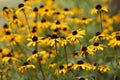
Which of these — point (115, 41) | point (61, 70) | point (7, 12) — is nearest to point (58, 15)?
point (7, 12)

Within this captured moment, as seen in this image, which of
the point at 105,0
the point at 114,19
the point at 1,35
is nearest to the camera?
the point at 1,35

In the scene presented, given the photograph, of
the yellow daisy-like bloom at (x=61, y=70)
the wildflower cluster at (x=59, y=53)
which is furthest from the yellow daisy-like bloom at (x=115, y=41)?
the yellow daisy-like bloom at (x=61, y=70)

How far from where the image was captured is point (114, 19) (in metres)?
5.82

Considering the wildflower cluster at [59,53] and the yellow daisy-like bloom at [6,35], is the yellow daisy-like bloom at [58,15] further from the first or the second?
the yellow daisy-like bloom at [6,35]

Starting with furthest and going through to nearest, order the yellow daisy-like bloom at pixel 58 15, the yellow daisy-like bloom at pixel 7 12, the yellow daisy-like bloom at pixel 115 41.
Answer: the yellow daisy-like bloom at pixel 58 15 → the yellow daisy-like bloom at pixel 7 12 → the yellow daisy-like bloom at pixel 115 41

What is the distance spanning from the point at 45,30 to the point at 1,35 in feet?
1.71

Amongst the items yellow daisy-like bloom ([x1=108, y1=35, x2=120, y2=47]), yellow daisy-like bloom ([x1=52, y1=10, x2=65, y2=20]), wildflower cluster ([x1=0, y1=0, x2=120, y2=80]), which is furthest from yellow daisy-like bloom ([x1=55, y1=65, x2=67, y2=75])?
yellow daisy-like bloom ([x1=52, y1=10, x2=65, y2=20])

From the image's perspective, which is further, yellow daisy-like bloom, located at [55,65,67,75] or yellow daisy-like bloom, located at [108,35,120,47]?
yellow daisy-like bloom, located at [55,65,67,75]

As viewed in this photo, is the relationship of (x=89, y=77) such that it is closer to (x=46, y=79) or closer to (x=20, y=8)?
(x=46, y=79)

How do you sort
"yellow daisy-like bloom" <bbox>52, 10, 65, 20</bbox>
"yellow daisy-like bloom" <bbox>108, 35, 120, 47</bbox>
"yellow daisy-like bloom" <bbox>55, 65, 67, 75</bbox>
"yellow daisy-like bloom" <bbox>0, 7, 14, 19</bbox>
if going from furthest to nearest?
"yellow daisy-like bloom" <bbox>52, 10, 65, 20</bbox> → "yellow daisy-like bloom" <bbox>0, 7, 14, 19</bbox> → "yellow daisy-like bloom" <bbox>55, 65, 67, 75</bbox> → "yellow daisy-like bloom" <bbox>108, 35, 120, 47</bbox>

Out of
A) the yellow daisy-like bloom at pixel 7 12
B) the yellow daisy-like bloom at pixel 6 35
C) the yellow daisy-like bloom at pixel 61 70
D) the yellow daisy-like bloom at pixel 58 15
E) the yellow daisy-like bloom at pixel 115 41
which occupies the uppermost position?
the yellow daisy-like bloom at pixel 7 12

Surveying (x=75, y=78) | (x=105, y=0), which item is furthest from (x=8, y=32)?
(x=105, y=0)

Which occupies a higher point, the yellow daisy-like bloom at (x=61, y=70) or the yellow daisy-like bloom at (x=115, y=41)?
the yellow daisy-like bloom at (x=115, y=41)

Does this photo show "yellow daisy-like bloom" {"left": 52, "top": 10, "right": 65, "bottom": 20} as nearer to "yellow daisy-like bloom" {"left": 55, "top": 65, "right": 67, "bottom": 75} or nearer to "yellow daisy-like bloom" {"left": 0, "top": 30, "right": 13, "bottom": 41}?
"yellow daisy-like bloom" {"left": 0, "top": 30, "right": 13, "bottom": 41}
